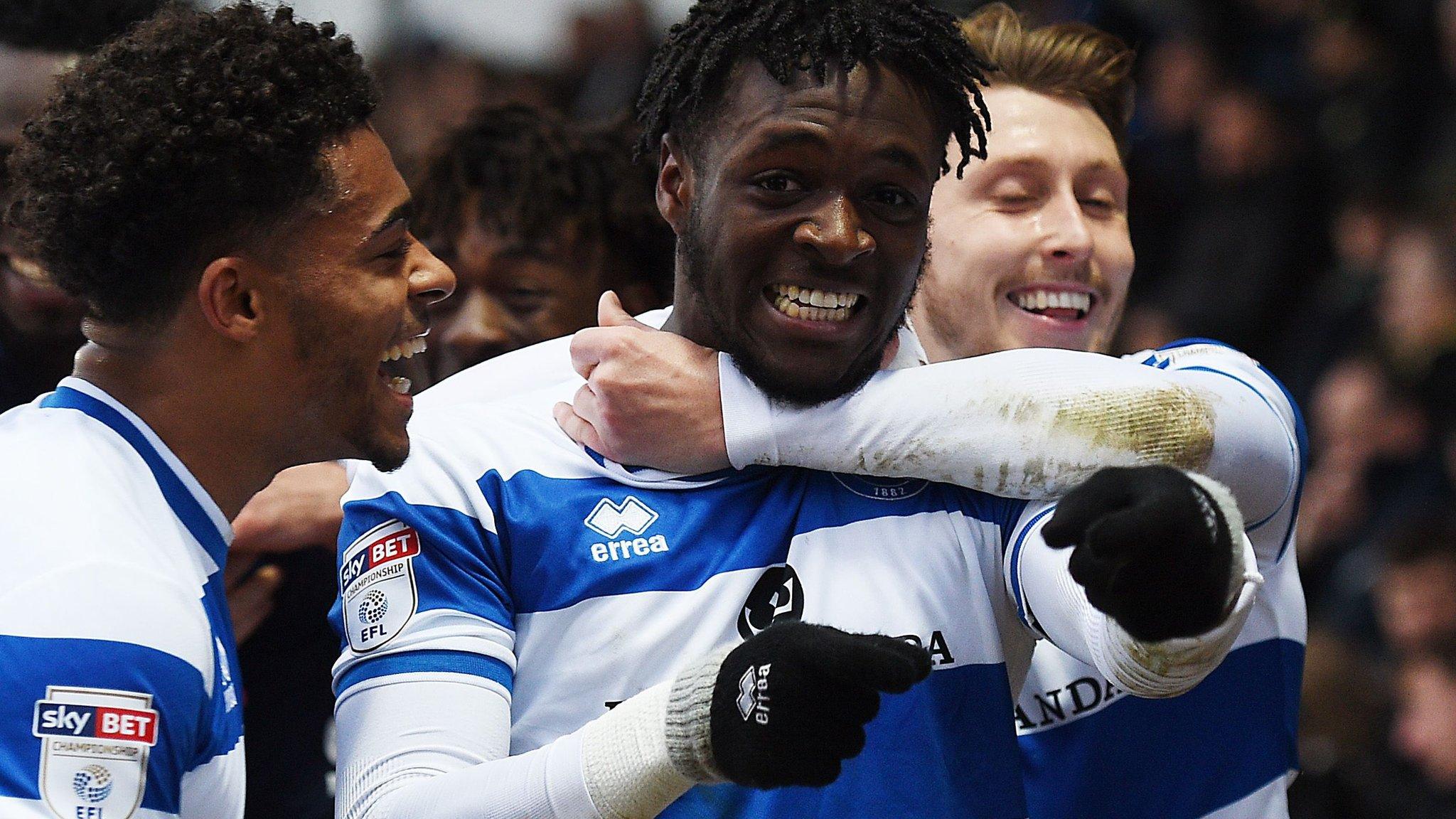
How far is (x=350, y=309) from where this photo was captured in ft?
7.54

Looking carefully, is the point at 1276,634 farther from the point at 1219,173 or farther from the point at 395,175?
the point at 1219,173

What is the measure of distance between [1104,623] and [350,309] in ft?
3.47

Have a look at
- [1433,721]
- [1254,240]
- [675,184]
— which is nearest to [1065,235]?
[675,184]

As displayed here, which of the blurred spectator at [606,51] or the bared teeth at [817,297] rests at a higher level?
the bared teeth at [817,297]

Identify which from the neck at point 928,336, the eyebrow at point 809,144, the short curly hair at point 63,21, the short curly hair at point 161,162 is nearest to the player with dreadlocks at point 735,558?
the eyebrow at point 809,144

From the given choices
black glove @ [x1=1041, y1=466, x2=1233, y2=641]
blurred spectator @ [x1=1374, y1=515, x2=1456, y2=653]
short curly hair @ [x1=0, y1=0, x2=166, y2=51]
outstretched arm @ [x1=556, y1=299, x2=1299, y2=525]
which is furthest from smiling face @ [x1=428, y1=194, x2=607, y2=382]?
blurred spectator @ [x1=1374, y1=515, x2=1456, y2=653]

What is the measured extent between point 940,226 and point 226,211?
1347 millimetres

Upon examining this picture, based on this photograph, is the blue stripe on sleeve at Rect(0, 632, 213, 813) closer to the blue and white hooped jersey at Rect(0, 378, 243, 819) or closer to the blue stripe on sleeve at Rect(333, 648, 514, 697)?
the blue and white hooped jersey at Rect(0, 378, 243, 819)

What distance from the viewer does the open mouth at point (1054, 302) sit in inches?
118

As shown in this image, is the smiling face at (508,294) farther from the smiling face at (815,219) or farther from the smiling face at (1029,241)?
the smiling face at (815,219)

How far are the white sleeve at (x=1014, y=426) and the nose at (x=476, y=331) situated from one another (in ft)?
4.46

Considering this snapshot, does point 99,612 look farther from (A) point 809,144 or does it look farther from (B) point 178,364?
(A) point 809,144

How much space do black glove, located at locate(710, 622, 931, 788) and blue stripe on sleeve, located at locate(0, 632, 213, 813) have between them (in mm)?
604

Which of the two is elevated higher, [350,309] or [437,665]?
[350,309]
